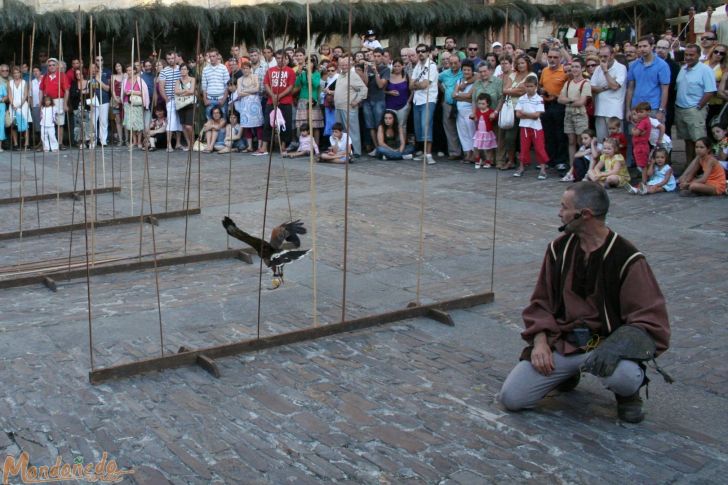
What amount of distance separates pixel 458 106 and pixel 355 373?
354 inches

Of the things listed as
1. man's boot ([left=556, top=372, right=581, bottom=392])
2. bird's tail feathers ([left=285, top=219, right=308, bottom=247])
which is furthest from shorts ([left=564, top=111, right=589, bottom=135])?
man's boot ([left=556, top=372, right=581, bottom=392])

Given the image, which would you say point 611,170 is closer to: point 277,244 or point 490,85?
point 490,85

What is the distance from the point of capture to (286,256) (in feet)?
20.5

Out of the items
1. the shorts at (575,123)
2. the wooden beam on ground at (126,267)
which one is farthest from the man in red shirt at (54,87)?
the wooden beam on ground at (126,267)

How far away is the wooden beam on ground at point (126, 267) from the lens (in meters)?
7.58

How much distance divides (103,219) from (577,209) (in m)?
6.69

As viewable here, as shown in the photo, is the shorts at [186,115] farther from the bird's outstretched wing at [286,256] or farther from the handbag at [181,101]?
the bird's outstretched wing at [286,256]

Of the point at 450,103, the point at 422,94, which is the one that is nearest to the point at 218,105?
the point at 422,94

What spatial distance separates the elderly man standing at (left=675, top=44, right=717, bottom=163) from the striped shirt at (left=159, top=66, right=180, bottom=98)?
8.25m

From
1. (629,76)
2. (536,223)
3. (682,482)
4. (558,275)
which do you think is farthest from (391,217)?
(682,482)

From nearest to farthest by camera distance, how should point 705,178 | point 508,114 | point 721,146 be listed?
point 705,178
point 721,146
point 508,114

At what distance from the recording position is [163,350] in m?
5.86

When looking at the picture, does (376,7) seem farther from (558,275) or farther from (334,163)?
(558,275)

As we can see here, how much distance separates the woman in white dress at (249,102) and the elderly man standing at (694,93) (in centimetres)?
686
